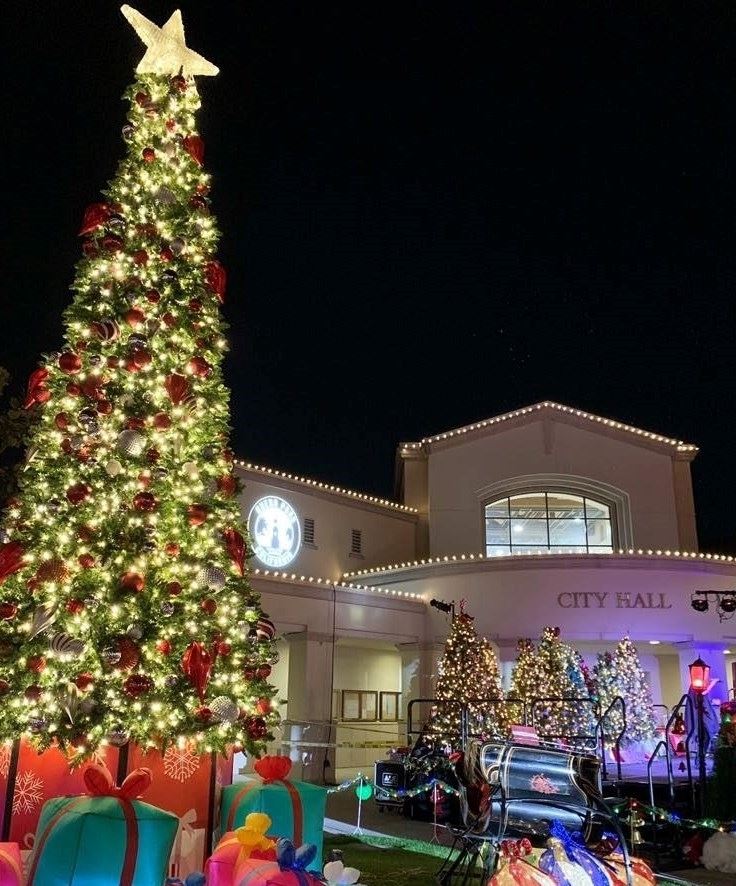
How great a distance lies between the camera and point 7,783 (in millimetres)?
6027

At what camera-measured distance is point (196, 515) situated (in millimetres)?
6668

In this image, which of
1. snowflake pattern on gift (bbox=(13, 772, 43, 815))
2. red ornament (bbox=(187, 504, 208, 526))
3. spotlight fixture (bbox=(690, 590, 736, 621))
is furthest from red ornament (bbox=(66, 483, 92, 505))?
spotlight fixture (bbox=(690, 590, 736, 621))

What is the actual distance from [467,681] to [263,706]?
35.6ft

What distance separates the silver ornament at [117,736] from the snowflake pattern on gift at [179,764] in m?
0.62

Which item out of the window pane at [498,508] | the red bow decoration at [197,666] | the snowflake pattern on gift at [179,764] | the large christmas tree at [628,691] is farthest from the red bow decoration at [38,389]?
the window pane at [498,508]

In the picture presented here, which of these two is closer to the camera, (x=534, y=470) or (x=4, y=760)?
(x=4, y=760)

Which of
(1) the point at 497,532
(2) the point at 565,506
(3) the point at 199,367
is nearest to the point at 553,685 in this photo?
(1) the point at 497,532

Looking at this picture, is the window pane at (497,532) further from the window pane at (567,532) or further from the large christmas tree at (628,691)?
the large christmas tree at (628,691)

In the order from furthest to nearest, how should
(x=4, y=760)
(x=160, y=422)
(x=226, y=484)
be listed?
(x=226, y=484), (x=160, y=422), (x=4, y=760)

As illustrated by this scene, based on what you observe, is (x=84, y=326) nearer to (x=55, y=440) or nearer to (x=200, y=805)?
(x=55, y=440)

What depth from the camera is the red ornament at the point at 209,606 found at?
6.53 metres

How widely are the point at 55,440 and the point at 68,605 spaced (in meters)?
1.43

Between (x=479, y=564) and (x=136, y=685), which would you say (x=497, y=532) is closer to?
(x=479, y=564)

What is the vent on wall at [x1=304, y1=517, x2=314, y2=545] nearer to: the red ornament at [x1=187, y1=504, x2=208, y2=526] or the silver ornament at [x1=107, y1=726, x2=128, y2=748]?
the red ornament at [x1=187, y1=504, x2=208, y2=526]
